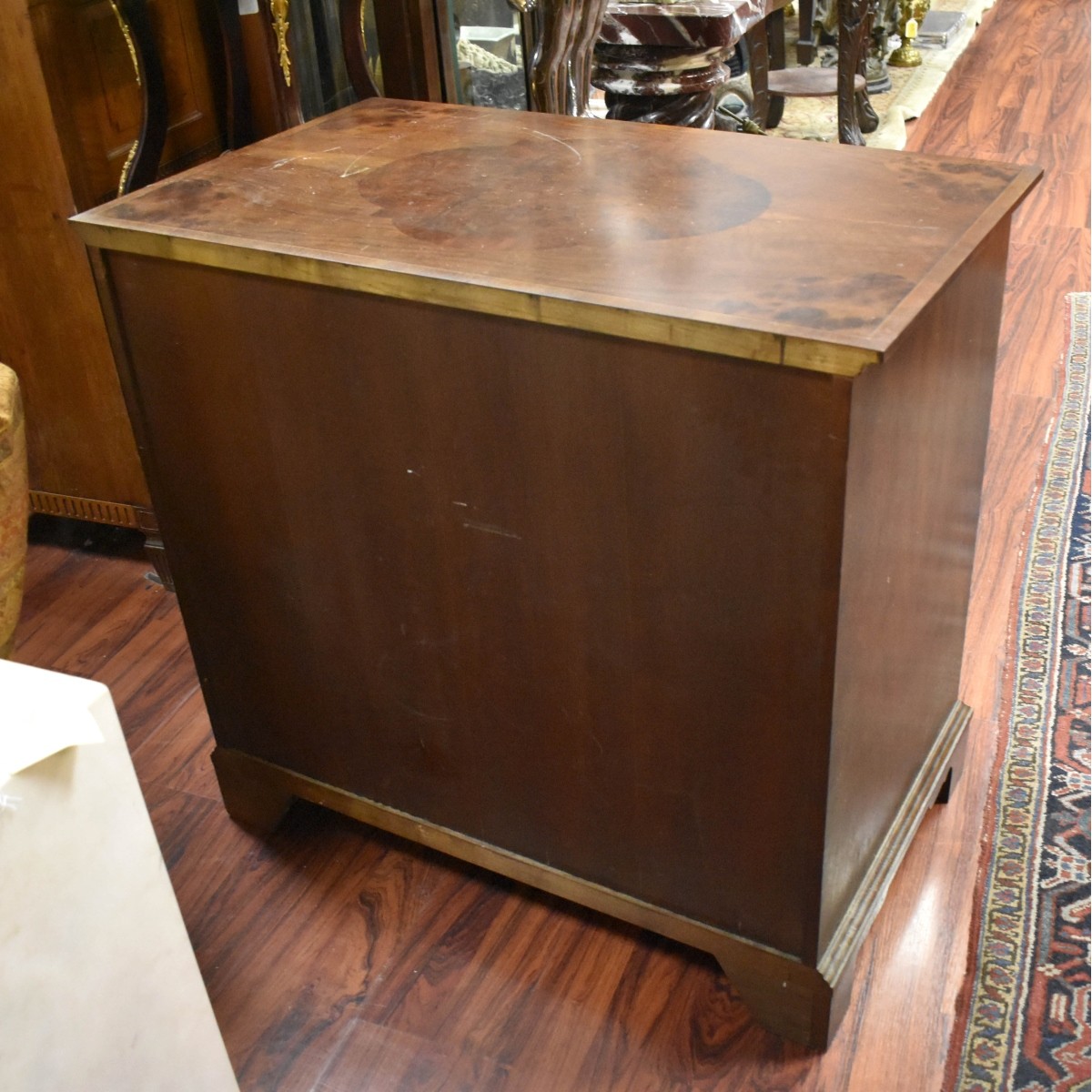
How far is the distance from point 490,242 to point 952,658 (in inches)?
29.8

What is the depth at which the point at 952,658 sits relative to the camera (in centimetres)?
151

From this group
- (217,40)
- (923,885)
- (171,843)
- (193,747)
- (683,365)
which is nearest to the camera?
(683,365)

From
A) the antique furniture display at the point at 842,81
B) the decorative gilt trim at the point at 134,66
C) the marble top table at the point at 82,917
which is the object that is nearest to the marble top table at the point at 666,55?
the antique furniture display at the point at 842,81

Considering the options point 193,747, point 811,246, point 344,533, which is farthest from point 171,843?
point 811,246

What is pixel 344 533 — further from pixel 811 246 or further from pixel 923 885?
pixel 923 885

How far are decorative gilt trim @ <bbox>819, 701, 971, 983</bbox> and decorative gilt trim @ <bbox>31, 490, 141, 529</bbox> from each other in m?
1.32

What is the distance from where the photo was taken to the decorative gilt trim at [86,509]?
2.14 m

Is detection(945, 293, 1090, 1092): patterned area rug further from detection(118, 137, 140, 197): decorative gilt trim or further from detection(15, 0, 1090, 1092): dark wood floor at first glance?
detection(118, 137, 140, 197): decorative gilt trim

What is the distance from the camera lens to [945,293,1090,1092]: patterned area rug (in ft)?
4.30

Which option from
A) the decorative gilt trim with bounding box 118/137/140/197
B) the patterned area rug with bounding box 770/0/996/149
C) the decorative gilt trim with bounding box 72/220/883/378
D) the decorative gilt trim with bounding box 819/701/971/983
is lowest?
the patterned area rug with bounding box 770/0/996/149

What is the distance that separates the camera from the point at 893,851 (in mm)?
1395

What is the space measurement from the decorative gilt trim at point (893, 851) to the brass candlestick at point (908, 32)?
3.88 metres

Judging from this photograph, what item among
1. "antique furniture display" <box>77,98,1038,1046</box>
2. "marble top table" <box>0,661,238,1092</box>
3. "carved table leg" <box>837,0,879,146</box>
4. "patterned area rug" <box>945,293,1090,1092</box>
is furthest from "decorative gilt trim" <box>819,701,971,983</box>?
"carved table leg" <box>837,0,879,146</box>

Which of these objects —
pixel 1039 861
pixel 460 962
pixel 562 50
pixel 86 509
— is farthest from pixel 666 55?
pixel 460 962
